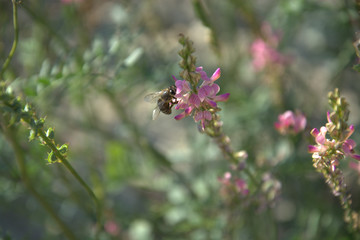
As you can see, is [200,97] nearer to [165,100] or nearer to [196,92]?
[196,92]

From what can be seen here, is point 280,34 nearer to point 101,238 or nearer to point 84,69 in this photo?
point 84,69

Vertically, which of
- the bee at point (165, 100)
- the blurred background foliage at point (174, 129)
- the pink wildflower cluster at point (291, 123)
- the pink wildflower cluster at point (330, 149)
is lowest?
the pink wildflower cluster at point (330, 149)

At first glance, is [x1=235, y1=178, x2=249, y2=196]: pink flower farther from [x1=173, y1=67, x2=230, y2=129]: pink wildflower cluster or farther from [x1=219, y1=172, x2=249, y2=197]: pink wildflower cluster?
[x1=173, y1=67, x2=230, y2=129]: pink wildflower cluster

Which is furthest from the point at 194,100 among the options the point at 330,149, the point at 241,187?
the point at 241,187

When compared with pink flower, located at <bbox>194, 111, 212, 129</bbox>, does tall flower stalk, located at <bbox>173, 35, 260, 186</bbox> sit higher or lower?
higher

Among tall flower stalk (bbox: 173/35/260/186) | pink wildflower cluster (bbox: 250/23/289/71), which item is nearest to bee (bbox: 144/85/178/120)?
tall flower stalk (bbox: 173/35/260/186)

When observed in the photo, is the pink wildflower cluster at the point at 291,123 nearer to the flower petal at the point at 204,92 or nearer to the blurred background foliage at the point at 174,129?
the blurred background foliage at the point at 174,129

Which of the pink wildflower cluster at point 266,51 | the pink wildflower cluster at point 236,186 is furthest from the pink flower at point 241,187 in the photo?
the pink wildflower cluster at point 266,51
